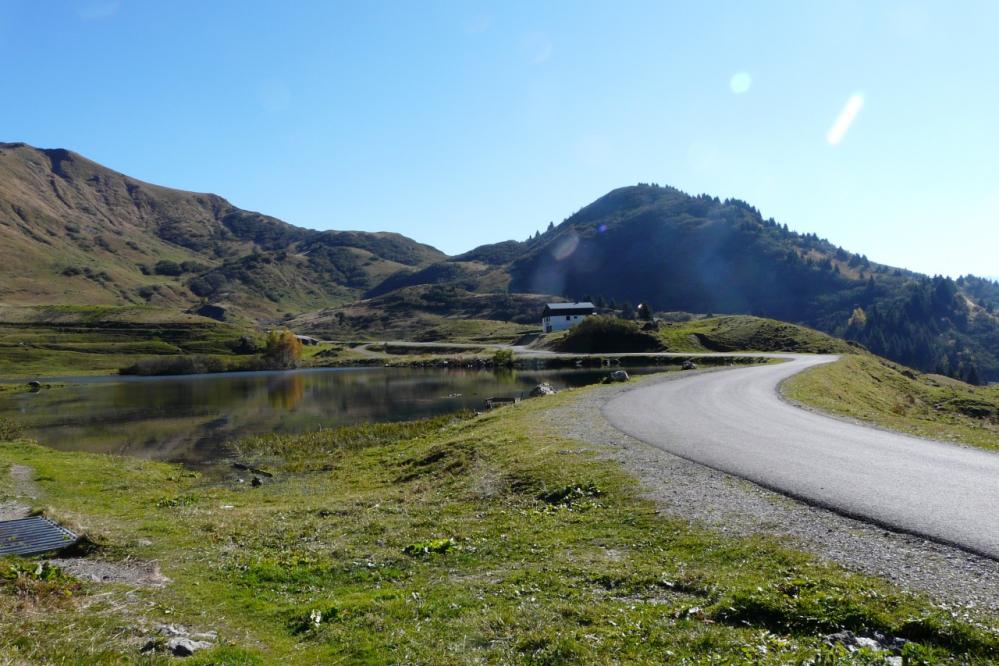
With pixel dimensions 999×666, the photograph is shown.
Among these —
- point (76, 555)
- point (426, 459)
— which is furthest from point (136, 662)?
point (426, 459)

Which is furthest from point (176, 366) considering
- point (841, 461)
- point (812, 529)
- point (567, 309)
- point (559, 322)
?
point (812, 529)

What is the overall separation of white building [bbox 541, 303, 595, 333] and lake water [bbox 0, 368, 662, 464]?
7305 centimetres

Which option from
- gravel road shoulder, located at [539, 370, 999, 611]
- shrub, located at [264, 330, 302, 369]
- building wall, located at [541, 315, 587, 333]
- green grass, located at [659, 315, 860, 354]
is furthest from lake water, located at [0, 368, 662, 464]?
building wall, located at [541, 315, 587, 333]

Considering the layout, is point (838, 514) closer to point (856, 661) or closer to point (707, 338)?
point (856, 661)

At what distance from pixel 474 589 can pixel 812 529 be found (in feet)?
29.4

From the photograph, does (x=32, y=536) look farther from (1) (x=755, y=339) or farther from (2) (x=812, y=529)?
(1) (x=755, y=339)

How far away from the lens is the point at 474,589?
1255cm

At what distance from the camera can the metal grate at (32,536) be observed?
16.4 metres

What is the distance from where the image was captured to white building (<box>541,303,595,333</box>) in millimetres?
190625

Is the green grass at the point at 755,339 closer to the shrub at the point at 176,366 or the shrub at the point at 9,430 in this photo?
the shrub at the point at 9,430

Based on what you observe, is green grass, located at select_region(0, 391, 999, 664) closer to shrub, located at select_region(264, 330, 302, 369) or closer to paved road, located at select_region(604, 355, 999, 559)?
paved road, located at select_region(604, 355, 999, 559)

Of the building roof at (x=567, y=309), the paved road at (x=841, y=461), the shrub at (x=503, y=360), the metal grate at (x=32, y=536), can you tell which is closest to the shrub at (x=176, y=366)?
the shrub at (x=503, y=360)

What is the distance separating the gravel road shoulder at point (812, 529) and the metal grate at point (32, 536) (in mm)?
18848

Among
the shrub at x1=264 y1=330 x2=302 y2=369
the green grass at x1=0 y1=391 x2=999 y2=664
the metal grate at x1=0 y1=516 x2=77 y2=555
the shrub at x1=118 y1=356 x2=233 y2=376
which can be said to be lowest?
the shrub at x1=118 y1=356 x2=233 y2=376
